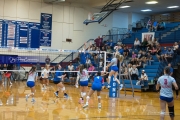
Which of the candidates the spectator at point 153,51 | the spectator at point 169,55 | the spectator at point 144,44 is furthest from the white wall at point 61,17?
the spectator at point 169,55

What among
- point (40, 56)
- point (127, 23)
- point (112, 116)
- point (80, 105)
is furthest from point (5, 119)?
point (127, 23)

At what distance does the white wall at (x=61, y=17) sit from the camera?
2742 centimetres

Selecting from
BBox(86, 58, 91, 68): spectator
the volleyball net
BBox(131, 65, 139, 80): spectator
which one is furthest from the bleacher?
BBox(86, 58, 91, 68): spectator

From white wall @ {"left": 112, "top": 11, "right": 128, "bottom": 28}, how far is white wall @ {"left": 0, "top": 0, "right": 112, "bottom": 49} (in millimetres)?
683

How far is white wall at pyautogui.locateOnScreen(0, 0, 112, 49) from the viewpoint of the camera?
27.4 meters

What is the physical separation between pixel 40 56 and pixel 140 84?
1008 centimetres

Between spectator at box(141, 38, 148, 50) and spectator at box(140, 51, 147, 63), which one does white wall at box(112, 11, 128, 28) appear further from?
spectator at box(140, 51, 147, 63)

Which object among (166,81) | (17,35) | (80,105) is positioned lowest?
(80,105)

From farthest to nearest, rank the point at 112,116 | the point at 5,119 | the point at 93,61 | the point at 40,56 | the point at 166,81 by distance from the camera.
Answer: the point at 40,56 < the point at 93,61 < the point at 112,116 < the point at 5,119 < the point at 166,81

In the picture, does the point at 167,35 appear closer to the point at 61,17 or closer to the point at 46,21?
the point at 61,17

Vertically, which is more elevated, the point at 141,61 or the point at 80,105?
the point at 141,61

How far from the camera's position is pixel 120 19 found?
109 feet

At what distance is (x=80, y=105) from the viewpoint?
514 inches

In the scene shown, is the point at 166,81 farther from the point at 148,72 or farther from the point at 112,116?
the point at 148,72
